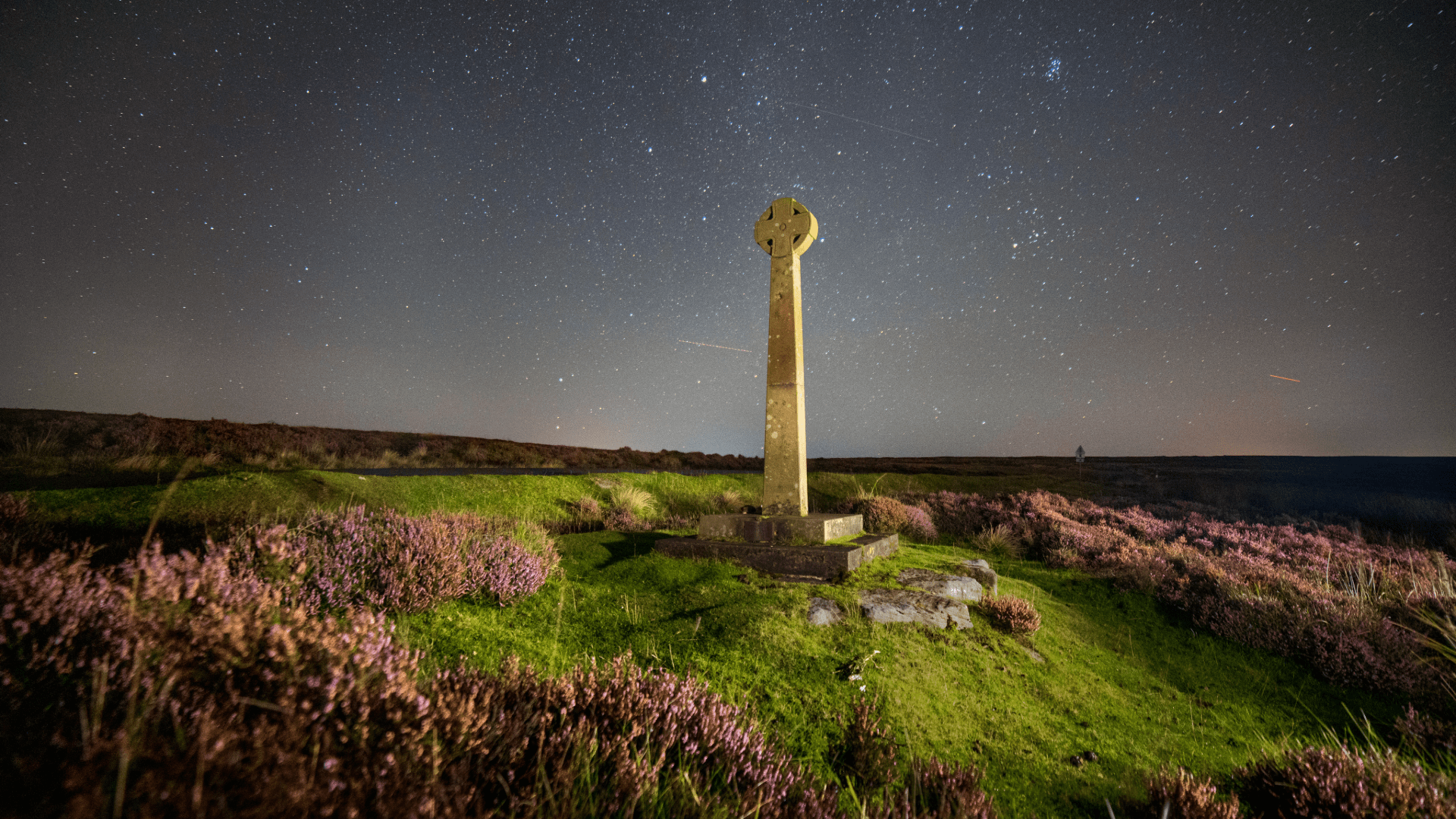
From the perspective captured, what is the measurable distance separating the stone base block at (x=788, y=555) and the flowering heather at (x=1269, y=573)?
4.72 metres

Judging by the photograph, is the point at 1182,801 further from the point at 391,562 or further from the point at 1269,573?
the point at 1269,573

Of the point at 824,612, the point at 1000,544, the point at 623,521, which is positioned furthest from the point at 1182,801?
the point at 623,521

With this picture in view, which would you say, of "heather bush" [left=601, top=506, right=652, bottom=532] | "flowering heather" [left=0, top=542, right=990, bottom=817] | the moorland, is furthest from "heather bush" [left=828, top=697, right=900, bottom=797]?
"heather bush" [left=601, top=506, right=652, bottom=532]

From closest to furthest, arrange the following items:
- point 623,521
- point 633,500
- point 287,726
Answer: point 287,726 → point 623,521 → point 633,500

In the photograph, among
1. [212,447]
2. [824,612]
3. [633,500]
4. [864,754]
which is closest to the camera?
[864,754]

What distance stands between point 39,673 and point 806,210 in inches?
330

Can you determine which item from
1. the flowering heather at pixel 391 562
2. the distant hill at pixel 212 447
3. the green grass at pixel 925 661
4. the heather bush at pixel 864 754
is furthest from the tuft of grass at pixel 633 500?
the heather bush at pixel 864 754

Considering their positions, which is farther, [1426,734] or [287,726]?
[1426,734]

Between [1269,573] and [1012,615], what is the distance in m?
5.84

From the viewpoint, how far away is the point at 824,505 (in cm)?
1564

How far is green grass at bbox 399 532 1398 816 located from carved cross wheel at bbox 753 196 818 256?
4892 millimetres

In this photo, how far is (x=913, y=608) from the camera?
5.50 meters

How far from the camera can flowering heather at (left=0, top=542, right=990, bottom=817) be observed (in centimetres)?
130

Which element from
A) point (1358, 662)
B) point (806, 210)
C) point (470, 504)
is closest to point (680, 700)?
point (806, 210)
